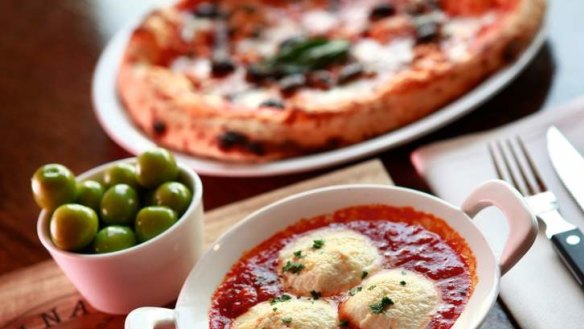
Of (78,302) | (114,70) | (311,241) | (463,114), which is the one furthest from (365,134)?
(114,70)

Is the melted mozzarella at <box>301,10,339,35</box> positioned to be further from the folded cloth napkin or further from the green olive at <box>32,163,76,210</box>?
the green olive at <box>32,163,76,210</box>

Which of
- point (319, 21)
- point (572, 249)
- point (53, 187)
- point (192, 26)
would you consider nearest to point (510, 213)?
point (572, 249)

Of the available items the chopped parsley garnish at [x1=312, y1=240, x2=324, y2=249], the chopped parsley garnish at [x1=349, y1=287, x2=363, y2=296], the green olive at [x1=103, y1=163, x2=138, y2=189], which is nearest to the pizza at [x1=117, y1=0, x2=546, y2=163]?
the green olive at [x1=103, y1=163, x2=138, y2=189]

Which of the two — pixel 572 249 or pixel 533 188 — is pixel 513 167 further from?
pixel 572 249

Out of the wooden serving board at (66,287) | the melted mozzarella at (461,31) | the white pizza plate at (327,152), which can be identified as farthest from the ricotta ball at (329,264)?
the melted mozzarella at (461,31)

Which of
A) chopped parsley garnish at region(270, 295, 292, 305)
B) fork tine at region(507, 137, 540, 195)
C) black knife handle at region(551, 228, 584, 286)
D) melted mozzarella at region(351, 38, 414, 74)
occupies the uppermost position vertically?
chopped parsley garnish at region(270, 295, 292, 305)

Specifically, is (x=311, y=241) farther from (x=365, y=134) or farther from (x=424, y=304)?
(x=365, y=134)
